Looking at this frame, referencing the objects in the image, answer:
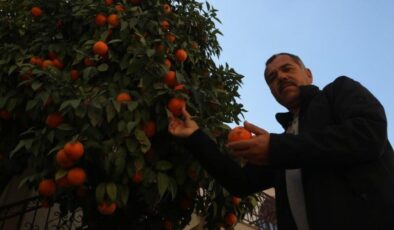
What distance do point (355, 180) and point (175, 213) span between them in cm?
217

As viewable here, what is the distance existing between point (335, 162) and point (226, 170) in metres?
0.61

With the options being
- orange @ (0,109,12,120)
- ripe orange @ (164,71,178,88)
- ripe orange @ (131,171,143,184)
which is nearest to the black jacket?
ripe orange @ (131,171,143,184)

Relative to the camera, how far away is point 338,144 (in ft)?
4.26

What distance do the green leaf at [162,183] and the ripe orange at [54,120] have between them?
87cm

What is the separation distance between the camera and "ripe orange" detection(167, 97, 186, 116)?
8.70ft

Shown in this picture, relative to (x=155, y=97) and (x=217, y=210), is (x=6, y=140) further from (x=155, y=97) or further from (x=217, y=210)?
(x=217, y=210)

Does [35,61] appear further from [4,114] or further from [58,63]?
[4,114]

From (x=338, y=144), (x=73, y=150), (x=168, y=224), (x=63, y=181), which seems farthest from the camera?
(x=168, y=224)

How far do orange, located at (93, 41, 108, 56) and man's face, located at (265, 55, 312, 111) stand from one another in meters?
1.84

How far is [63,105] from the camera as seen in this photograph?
106 inches

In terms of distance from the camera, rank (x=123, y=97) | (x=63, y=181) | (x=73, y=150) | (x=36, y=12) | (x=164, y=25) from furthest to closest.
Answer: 1. (x=36, y=12)
2. (x=164, y=25)
3. (x=123, y=97)
4. (x=63, y=181)
5. (x=73, y=150)

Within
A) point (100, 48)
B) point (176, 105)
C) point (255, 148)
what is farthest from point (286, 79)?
point (100, 48)

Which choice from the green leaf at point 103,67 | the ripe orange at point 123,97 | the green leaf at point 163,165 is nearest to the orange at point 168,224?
the green leaf at point 163,165

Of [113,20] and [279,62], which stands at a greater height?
[279,62]
